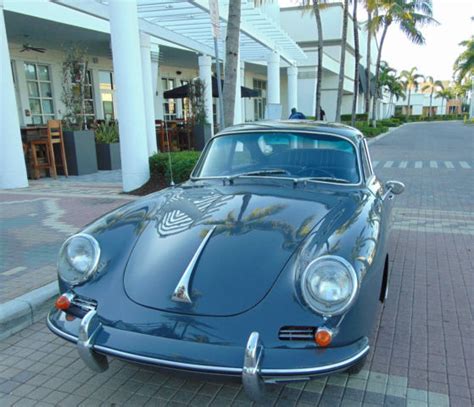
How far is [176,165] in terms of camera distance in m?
8.38

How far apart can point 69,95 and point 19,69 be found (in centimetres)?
356

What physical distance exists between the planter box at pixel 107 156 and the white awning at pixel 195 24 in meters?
3.43

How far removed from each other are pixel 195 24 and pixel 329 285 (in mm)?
11466

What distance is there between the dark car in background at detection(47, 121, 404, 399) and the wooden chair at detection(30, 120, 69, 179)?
27.0 feet

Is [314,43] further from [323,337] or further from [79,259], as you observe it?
[323,337]

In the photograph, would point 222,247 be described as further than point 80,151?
No

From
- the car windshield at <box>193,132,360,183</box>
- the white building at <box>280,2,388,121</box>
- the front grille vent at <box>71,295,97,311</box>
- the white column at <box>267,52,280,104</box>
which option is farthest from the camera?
the white building at <box>280,2,388,121</box>

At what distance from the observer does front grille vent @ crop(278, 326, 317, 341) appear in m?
2.06

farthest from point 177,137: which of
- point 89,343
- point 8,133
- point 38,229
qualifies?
point 89,343

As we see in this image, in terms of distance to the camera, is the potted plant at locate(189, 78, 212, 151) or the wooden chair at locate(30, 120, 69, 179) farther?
the potted plant at locate(189, 78, 212, 151)

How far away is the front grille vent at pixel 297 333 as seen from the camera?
2.06 meters

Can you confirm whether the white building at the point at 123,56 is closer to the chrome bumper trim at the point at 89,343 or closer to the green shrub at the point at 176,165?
the green shrub at the point at 176,165

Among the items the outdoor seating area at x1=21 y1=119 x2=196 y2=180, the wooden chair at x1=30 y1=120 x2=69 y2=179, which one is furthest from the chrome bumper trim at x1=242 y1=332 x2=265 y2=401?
the wooden chair at x1=30 y1=120 x2=69 y2=179

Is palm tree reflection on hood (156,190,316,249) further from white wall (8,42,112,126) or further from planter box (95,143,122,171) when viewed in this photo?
white wall (8,42,112,126)
